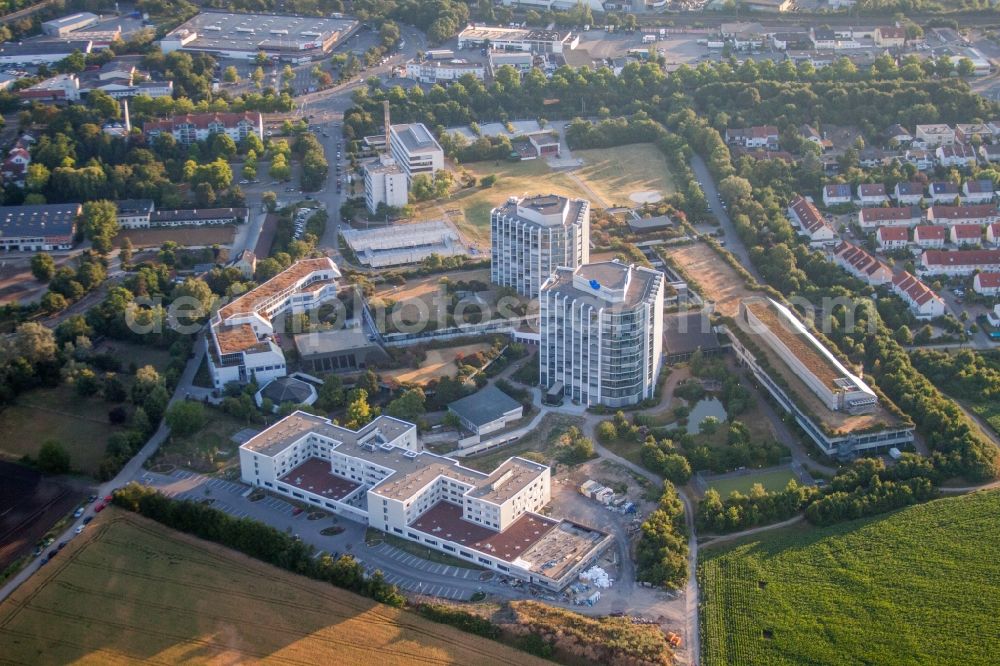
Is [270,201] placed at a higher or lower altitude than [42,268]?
higher

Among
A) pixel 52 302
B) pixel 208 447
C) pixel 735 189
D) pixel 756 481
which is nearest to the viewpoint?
pixel 756 481

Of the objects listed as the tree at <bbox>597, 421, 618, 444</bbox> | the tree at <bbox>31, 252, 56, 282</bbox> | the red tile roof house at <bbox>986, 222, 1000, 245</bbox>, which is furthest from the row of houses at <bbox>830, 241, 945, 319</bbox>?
the tree at <bbox>31, 252, 56, 282</bbox>

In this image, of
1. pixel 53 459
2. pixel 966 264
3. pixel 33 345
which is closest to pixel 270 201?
pixel 33 345

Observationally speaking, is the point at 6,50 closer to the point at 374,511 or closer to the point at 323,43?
the point at 323,43

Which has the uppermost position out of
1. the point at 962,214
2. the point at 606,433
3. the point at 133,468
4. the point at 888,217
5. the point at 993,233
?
the point at 962,214

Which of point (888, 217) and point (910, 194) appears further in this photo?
point (910, 194)

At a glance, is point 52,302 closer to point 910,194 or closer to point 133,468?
point 133,468

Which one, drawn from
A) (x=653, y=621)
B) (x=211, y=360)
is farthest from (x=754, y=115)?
(x=653, y=621)

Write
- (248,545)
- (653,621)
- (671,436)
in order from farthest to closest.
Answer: (671,436) → (248,545) → (653,621)
